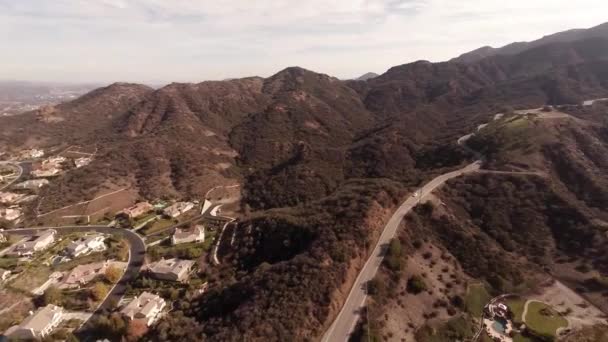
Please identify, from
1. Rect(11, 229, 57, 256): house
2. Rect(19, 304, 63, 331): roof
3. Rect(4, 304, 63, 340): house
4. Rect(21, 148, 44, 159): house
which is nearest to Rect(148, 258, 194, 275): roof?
Rect(19, 304, 63, 331): roof

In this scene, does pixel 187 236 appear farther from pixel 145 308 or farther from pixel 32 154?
pixel 32 154

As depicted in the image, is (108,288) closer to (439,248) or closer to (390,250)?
(390,250)

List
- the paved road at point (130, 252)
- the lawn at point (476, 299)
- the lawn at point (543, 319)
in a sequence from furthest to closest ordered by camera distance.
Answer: the paved road at point (130, 252)
the lawn at point (476, 299)
the lawn at point (543, 319)

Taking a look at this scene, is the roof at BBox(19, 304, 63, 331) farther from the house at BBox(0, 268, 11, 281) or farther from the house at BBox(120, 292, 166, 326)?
the house at BBox(0, 268, 11, 281)

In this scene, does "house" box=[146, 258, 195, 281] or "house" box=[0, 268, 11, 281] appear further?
"house" box=[0, 268, 11, 281]

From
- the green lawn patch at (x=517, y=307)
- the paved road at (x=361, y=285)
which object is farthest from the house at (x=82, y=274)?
the green lawn patch at (x=517, y=307)

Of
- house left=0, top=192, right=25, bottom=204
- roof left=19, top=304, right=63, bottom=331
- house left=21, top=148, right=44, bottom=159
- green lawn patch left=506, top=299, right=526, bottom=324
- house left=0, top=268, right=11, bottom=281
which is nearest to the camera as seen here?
roof left=19, top=304, right=63, bottom=331

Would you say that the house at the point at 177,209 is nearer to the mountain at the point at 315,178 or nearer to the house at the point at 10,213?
the mountain at the point at 315,178
